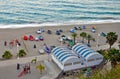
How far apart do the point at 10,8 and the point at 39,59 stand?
5438 cm

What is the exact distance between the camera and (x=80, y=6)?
3610 inches

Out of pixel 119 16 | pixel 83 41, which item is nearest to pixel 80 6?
pixel 119 16

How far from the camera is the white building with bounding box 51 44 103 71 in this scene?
95.6ft

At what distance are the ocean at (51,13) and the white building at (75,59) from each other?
3142 cm

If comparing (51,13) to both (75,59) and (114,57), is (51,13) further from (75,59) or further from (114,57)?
(114,57)

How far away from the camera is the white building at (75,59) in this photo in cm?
2912

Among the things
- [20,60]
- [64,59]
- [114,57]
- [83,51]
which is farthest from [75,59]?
[20,60]

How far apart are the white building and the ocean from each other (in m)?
31.4

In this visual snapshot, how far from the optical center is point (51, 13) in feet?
257

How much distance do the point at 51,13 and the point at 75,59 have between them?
5021 cm

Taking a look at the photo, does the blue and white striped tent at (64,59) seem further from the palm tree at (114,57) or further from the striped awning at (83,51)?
the palm tree at (114,57)

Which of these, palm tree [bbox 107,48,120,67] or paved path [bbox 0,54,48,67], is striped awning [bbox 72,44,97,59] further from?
paved path [bbox 0,54,48,67]

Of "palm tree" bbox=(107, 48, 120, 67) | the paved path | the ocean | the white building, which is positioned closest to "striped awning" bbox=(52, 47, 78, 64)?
the white building

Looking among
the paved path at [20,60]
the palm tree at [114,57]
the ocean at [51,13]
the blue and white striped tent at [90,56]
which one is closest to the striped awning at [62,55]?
the blue and white striped tent at [90,56]
